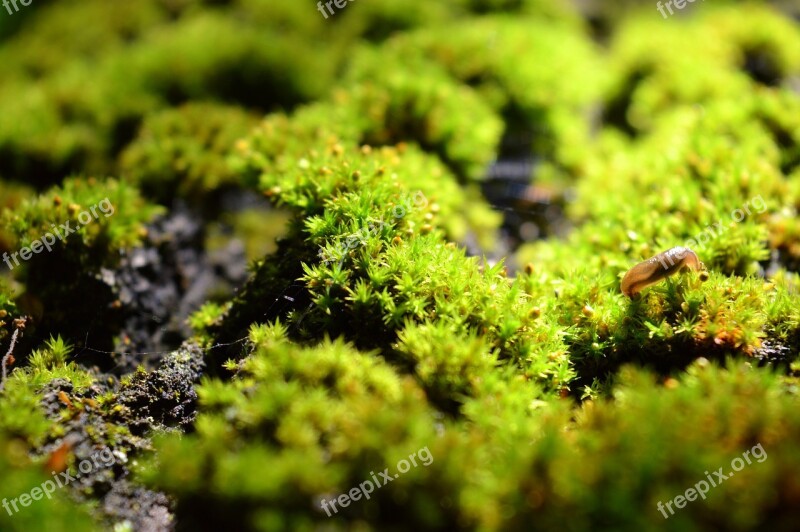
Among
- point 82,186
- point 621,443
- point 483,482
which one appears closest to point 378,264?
point 483,482

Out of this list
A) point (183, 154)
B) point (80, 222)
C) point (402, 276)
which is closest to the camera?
point (402, 276)

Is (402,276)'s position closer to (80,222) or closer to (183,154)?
(80,222)

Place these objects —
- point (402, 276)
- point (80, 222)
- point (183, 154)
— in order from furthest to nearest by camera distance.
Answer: point (183, 154), point (80, 222), point (402, 276)

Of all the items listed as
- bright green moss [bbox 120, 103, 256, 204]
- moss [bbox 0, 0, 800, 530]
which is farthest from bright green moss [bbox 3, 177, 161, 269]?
bright green moss [bbox 120, 103, 256, 204]

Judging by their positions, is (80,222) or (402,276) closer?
(402,276)

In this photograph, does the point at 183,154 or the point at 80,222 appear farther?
the point at 183,154

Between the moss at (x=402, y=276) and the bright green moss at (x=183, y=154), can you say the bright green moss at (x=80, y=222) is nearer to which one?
the moss at (x=402, y=276)

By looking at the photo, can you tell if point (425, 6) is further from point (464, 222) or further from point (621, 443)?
point (621, 443)

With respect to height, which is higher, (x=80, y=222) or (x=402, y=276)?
(x=80, y=222)

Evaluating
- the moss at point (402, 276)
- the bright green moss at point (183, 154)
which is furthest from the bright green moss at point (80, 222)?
the bright green moss at point (183, 154)

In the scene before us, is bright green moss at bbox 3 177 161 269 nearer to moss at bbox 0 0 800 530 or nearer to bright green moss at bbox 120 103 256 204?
moss at bbox 0 0 800 530

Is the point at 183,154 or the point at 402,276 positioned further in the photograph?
the point at 183,154

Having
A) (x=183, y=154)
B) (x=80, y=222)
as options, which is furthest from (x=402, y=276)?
(x=183, y=154)
